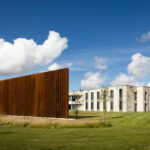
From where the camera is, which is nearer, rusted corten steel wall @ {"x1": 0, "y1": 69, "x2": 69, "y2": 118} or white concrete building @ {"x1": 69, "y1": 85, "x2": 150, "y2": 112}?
rusted corten steel wall @ {"x1": 0, "y1": 69, "x2": 69, "y2": 118}

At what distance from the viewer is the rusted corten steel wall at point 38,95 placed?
25.8m

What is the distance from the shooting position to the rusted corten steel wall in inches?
1014

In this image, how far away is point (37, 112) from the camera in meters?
28.9

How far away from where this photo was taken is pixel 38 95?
29.0 meters

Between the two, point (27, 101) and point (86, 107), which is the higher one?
point (27, 101)

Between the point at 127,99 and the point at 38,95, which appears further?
the point at 127,99

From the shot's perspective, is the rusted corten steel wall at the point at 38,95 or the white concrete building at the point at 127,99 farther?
the white concrete building at the point at 127,99

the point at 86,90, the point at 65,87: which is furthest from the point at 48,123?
the point at 86,90

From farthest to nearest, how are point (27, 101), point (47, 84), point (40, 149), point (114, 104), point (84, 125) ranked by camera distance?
point (114, 104) → point (27, 101) → point (47, 84) → point (84, 125) → point (40, 149)

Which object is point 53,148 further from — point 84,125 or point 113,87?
point 113,87

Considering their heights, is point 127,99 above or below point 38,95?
below

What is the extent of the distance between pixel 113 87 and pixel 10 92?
3953 cm

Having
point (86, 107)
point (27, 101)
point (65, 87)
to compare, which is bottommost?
point (86, 107)

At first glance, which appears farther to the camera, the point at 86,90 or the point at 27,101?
the point at 86,90
